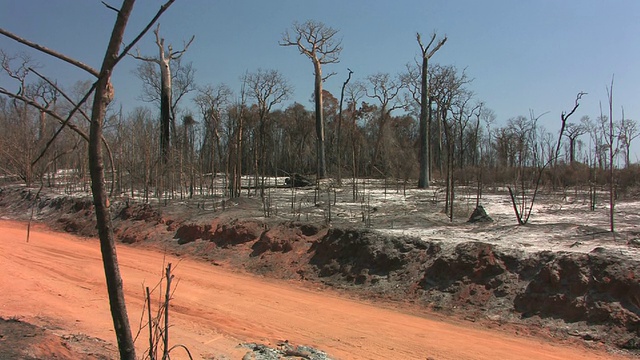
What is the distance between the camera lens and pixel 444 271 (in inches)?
334

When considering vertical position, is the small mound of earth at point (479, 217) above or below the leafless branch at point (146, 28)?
below

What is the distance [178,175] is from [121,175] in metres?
3.18

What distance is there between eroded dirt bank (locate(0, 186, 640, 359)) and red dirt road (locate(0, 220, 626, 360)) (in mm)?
624

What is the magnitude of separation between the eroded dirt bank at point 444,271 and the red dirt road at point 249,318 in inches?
24.6

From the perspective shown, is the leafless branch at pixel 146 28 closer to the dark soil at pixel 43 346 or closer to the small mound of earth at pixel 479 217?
the dark soil at pixel 43 346

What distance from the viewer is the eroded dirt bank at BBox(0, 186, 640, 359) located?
657 centimetres

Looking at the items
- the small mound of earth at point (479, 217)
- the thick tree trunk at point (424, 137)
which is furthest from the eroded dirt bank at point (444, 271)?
the thick tree trunk at point (424, 137)

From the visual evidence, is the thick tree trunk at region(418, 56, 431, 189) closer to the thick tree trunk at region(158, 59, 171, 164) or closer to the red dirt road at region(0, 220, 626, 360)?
the thick tree trunk at region(158, 59, 171, 164)

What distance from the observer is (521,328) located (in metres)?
6.69

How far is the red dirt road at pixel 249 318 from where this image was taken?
5.44 meters

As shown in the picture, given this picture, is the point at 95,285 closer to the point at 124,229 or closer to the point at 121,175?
the point at 124,229

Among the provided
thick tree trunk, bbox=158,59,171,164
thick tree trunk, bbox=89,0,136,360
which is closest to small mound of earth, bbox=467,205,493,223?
thick tree trunk, bbox=89,0,136,360

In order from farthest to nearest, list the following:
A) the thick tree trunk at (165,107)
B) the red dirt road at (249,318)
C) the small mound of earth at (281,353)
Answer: the thick tree trunk at (165,107) < the red dirt road at (249,318) < the small mound of earth at (281,353)

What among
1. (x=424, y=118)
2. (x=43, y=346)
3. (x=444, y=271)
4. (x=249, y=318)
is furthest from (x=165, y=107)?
(x=43, y=346)
